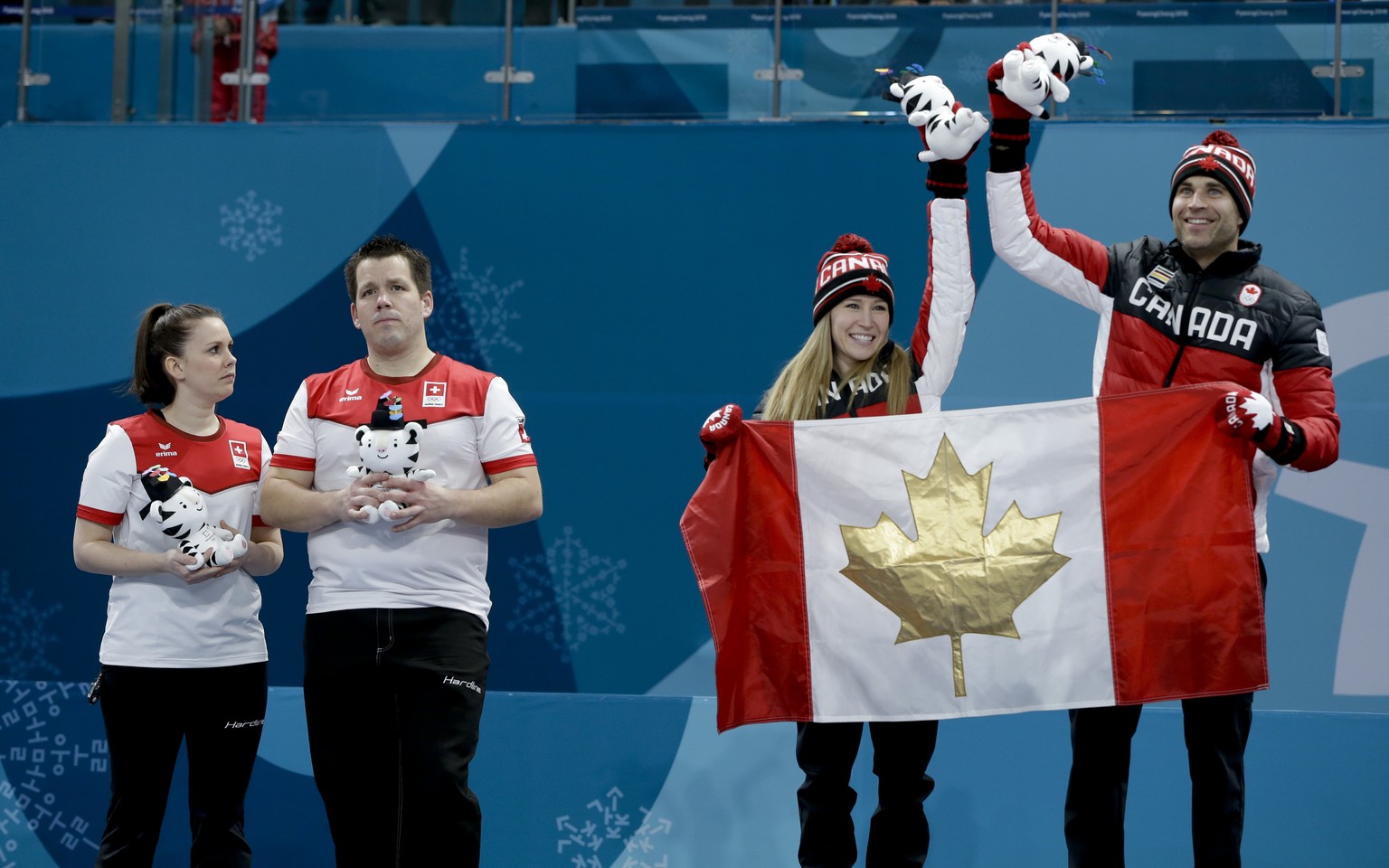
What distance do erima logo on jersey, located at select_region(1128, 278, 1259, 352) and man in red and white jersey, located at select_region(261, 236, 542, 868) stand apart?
55.4 inches

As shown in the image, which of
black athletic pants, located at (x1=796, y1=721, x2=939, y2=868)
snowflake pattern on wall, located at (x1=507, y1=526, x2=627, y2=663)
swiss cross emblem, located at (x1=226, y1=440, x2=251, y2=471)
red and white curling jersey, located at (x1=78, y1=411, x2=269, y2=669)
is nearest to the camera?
black athletic pants, located at (x1=796, y1=721, x2=939, y2=868)

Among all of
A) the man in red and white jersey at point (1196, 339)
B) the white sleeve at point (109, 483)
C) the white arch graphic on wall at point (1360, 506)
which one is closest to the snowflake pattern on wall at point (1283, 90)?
the white arch graphic on wall at point (1360, 506)

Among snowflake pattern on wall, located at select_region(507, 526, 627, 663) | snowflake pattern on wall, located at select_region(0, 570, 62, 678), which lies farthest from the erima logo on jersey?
snowflake pattern on wall, located at select_region(0, 570, 62, 678)

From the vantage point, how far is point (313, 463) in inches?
113

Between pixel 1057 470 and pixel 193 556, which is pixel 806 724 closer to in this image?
pixel 1057 470

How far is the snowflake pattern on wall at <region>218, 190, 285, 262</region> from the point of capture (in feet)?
18.0

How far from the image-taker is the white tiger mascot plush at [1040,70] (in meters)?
2.81

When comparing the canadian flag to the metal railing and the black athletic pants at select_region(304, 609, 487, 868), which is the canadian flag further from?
the metal railing

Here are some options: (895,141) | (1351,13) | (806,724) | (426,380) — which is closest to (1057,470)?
(806,724)

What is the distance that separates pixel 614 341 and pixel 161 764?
9.05ft

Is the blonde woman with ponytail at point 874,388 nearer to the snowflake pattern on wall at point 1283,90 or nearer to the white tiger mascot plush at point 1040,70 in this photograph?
the white tiger mascot plush at point 1040,70

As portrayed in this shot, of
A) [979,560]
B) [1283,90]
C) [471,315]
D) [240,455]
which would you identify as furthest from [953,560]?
[1283,90]

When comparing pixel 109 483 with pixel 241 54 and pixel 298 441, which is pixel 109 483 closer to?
pixel 298 441

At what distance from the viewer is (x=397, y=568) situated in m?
2.74
